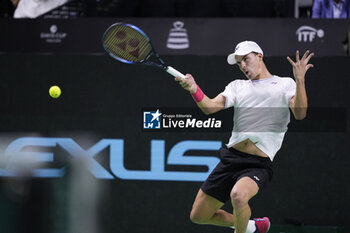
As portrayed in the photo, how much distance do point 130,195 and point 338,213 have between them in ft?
5.07

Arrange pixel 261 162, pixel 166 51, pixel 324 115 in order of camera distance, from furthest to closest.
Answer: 1. pixel 166 51
2. pixel 324 115
3. pixel 261 162

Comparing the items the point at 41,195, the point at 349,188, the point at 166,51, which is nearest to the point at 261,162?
the point at 349,188

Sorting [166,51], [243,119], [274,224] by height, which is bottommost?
[274,224]

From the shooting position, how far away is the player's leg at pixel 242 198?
390 centimetres

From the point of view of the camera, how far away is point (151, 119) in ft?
15.3

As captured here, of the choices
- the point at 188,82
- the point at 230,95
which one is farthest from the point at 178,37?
the point at 188,82

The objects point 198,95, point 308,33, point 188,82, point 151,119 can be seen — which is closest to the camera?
point 188,82

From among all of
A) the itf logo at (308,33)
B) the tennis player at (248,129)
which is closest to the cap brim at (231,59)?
the tennis player at (248,129)

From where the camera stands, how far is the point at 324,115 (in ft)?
14.8

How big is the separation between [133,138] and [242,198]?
113cm

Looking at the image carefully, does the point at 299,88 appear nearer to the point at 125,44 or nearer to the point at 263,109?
the point at 263,109

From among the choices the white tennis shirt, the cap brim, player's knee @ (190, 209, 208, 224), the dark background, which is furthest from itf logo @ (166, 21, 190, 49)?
player's knee @ (190, 209, 208, 224)

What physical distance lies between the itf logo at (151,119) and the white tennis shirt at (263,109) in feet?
1.99

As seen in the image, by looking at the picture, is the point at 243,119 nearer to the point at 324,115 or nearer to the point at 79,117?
the point at 324,115
